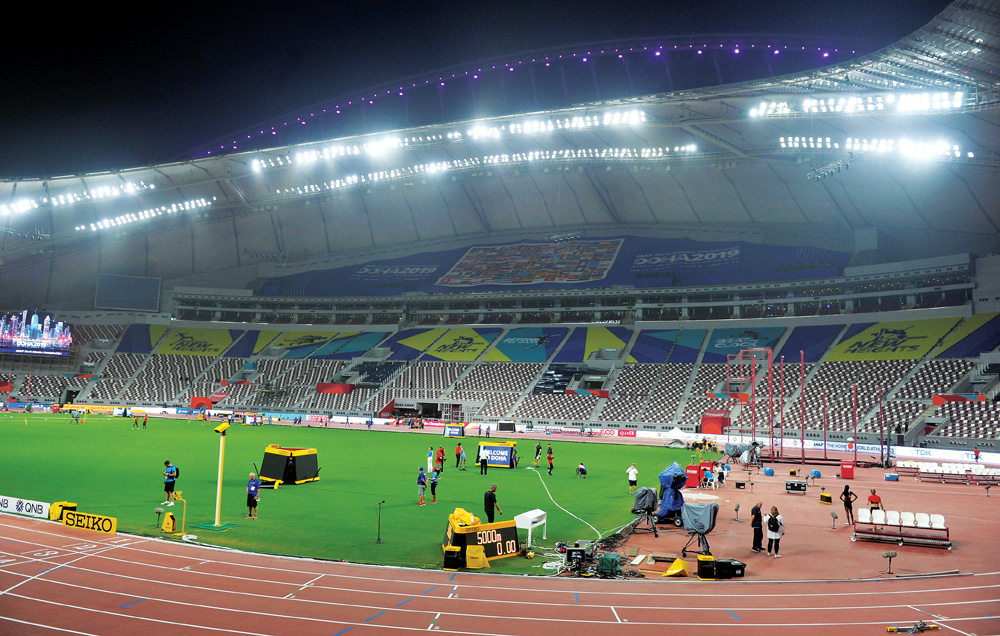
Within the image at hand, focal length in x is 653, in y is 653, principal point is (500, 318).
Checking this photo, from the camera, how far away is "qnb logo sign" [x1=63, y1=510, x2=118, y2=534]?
54.5 feet

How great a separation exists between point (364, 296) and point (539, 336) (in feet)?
84.0

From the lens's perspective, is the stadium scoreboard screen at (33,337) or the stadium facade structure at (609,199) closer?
the stadium facade structure at (609,199)

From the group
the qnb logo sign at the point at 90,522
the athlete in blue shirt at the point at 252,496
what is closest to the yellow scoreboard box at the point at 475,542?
the athlete in blue shirt at the point at 252,496

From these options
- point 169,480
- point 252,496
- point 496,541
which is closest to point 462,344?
point 169,480

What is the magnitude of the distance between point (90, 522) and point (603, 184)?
230ft

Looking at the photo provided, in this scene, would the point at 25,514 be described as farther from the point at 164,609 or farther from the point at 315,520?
the point at 164,609

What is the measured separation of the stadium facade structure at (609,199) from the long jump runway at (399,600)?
33199 millimetres

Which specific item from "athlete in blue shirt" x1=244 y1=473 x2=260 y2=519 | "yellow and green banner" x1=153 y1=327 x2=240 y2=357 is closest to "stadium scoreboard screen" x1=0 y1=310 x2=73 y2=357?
"yellow and green banner" x1=153 y1=327 x2=240 y2=357

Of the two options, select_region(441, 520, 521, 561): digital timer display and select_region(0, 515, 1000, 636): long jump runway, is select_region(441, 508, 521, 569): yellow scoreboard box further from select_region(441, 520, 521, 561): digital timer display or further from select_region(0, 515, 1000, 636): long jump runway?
select_region(0, 515, 1000, 636): long jump runway

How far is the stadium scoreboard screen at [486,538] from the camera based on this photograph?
1488 centimetres

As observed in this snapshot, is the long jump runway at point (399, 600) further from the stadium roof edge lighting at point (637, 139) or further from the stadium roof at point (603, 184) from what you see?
the stadium roof edge lighting at point (637, 139)

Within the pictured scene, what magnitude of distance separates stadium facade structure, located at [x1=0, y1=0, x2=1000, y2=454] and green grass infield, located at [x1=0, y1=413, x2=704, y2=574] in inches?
1088

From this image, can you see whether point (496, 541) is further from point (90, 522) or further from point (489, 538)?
point (90, 522)

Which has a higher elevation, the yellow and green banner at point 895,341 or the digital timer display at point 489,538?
the yellow and green banner at point 895,341
